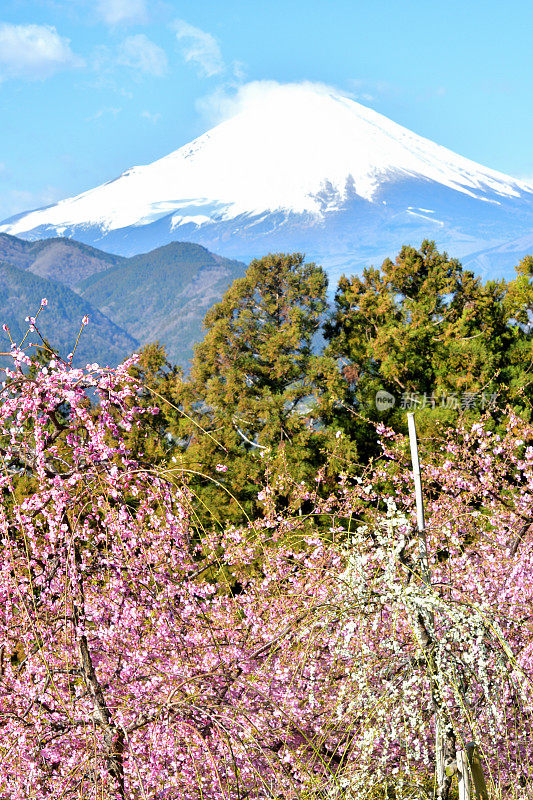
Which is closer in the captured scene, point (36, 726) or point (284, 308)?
point (36, 726)

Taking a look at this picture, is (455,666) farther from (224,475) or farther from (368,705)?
(224,475)

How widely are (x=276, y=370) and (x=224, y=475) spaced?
4.21 meters

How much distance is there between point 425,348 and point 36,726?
22699 mm

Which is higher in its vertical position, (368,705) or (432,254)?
(432,254)

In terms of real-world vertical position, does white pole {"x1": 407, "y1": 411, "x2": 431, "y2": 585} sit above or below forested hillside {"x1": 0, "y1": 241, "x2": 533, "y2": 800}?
above

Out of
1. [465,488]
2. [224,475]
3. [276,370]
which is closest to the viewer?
[465,488]

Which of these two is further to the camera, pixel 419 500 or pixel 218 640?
pixel 218 640

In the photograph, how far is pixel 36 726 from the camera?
3873 millimetres

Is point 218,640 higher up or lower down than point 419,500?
lower down

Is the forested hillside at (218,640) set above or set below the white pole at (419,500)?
below

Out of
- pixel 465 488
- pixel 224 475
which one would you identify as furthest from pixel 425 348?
pixel 465 488

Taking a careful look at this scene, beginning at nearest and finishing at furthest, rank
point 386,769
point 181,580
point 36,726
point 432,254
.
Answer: point 386,769 → point 36,726 → point 181,580 → point 432,254

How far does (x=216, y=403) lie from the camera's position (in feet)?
68.2

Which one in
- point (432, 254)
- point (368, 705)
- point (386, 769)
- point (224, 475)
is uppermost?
point (432, 254)
